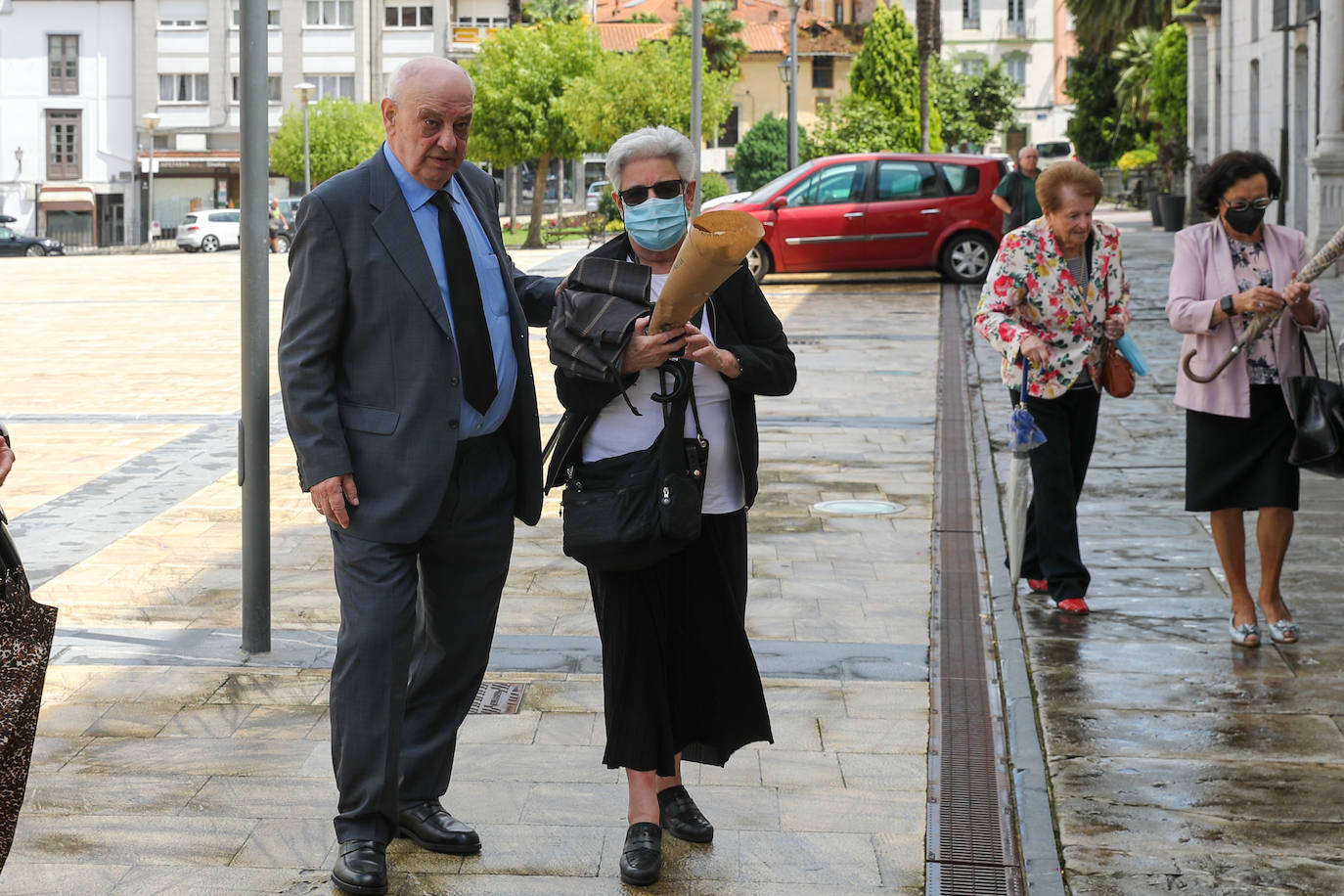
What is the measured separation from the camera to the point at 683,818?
4328mm

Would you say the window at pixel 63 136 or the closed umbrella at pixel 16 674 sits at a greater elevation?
the window at pixel 63 136

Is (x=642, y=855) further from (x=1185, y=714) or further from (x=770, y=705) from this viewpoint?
(x=1185, y=714)

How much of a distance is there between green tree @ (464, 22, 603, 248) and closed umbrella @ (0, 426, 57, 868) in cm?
4060

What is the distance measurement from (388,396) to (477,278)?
369mm

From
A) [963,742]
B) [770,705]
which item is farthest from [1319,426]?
[770,705]

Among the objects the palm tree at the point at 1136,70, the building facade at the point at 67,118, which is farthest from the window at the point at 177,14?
the palm tree at the point at 1136,70

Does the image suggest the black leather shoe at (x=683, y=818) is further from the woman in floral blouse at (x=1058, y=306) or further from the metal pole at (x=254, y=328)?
the woman in floral blouse at (x=1058, y=306)

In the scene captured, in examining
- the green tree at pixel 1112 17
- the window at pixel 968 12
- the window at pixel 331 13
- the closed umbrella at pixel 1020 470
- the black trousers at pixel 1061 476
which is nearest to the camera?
the closed umbrella at pixel 1020 470

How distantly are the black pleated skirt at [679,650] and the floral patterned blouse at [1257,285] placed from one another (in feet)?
8.58

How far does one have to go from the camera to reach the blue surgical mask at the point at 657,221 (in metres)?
3.93

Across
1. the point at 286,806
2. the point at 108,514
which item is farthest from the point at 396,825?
the point at 108,514

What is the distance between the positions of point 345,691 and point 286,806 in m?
0.73

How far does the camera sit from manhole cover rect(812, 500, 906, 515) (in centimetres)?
881

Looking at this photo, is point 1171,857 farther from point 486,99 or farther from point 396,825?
point 486,99
